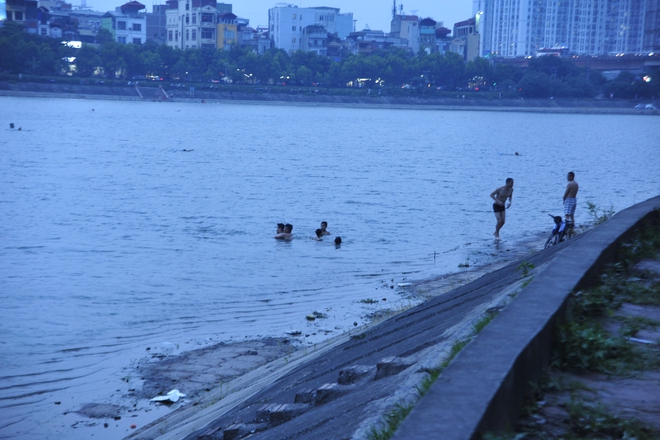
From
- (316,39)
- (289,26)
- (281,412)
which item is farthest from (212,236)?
(289,26)

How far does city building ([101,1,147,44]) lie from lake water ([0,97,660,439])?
117799 mm

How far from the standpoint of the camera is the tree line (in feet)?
437

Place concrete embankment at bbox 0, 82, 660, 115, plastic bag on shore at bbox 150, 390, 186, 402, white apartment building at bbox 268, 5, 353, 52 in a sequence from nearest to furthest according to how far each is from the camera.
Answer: plastic bag on shore at bbox 150, 390, 186, 402 → concrete embankment at bbox 0, 82, 660, 115 → white apartment building at bbox 268, 5, 353, 52

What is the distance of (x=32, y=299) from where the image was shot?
1481 cm

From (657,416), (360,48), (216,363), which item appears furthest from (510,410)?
(360,48)

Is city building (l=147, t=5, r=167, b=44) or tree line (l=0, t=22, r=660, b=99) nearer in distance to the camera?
tree line (l=0, t=22, r=660, b=99)

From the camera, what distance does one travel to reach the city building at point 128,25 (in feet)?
577

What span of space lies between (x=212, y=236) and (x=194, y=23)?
155 meters

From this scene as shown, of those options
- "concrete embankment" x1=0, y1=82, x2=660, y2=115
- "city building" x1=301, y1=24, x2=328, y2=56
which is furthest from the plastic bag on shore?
"city building" x1=301, y1=24, x2=328, y2=56

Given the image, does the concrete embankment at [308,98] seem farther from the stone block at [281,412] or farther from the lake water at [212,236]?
the stone block at [281,412]

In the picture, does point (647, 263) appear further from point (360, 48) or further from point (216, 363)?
point (360, 48)

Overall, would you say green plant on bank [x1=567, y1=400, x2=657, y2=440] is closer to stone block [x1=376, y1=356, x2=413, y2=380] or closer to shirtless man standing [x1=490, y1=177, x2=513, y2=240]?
stone block [x1=376, y1=356, x2=413, y2=380]

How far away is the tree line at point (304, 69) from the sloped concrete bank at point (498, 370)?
132m

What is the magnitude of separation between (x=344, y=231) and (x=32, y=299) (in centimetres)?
1173
